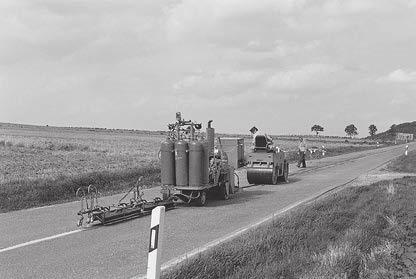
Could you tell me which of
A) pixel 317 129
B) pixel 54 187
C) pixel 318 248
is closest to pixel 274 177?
pixel 54 187

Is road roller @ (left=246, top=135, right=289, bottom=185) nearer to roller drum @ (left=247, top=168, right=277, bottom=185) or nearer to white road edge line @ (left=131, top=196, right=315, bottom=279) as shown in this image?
roller drum @ (left=247, top=168, right=277, bottom=185)

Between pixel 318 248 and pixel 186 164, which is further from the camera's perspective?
pixel 186 164

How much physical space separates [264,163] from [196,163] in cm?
840

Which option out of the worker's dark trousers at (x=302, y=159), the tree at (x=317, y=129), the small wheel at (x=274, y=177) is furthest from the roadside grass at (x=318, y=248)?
the tree at (x=317, y=129)

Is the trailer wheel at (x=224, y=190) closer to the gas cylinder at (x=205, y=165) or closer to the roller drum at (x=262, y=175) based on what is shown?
the gas cylinder at (x=205, y=165)

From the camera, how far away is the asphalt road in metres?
7.76

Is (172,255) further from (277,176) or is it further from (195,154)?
(277,176)

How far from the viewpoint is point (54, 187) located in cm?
1698

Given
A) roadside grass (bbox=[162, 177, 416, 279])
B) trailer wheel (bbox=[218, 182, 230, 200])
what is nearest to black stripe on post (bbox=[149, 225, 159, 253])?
roadside grass (bbox=[162, 177, 416, 279])

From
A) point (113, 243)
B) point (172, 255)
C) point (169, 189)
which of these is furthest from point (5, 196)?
point (172, 255)

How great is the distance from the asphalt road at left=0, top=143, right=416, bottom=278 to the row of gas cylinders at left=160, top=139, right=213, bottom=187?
746 millimetres

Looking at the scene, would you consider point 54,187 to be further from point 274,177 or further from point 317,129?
point 317,129

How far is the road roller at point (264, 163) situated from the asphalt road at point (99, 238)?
601 cm

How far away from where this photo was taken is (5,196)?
15.2m
